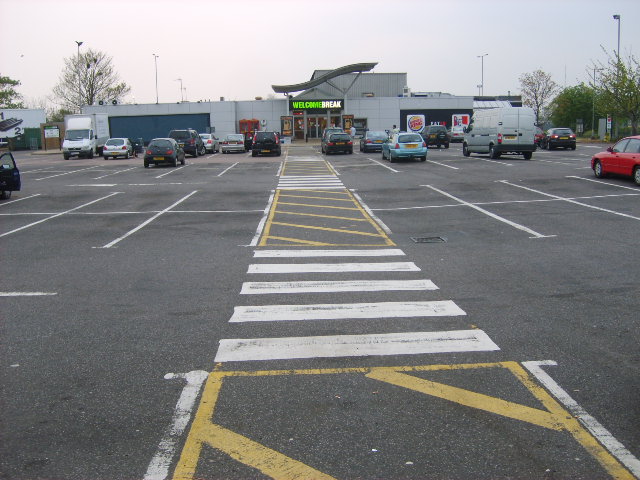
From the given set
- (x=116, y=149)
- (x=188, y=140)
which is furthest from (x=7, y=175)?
(x=116, y=149)

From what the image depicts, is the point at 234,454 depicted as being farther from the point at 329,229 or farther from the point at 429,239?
the point at 329,229

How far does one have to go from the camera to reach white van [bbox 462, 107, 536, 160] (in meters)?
31.3

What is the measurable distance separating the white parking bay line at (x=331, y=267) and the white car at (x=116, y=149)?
3711cm

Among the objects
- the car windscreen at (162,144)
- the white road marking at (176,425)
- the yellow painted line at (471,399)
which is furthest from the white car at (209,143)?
the yellow painted line at (471,399)

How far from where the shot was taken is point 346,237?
538 inches

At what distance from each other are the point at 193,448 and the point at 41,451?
106 cm

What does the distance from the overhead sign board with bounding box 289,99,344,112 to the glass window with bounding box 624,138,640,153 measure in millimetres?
49333

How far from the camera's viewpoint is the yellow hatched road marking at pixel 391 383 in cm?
411

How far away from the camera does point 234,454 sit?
431cm

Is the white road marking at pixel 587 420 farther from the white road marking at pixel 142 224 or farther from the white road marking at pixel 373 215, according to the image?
the white road marking at pixel 142 224

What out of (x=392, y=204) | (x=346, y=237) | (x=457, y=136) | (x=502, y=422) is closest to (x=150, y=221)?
(x=346, y=237)

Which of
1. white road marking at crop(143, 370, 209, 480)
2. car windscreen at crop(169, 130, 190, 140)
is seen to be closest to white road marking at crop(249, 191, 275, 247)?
white road marking at crop(143, 370, 209, 480)

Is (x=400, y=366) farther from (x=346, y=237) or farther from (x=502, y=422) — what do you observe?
(x=346, y=237)

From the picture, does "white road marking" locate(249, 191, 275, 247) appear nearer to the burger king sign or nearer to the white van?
the white van
